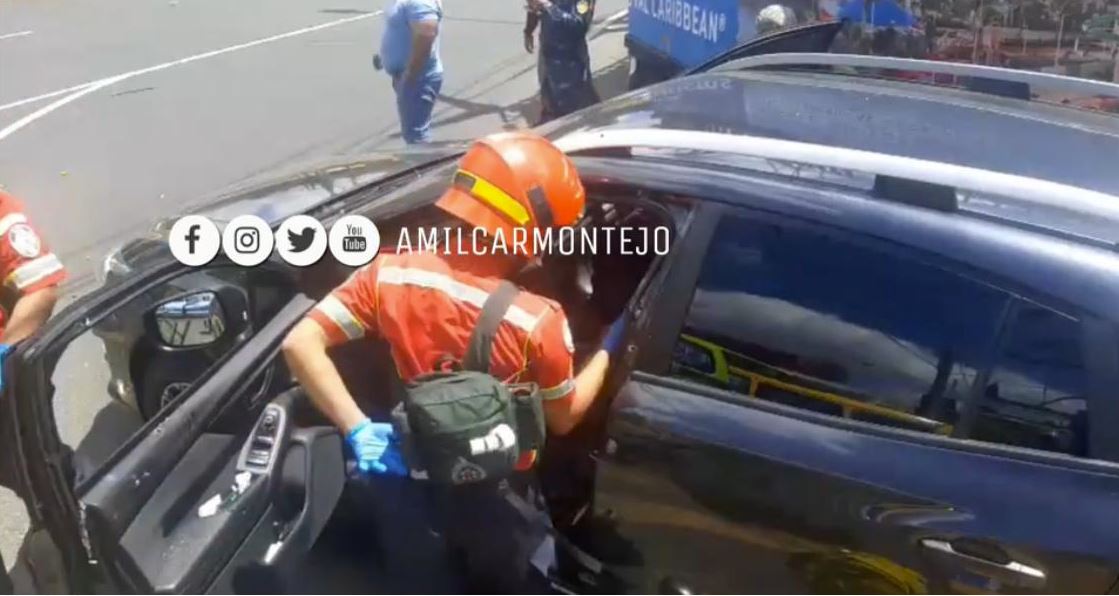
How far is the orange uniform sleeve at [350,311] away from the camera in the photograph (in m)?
2.30

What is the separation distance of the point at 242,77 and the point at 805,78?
350 inches

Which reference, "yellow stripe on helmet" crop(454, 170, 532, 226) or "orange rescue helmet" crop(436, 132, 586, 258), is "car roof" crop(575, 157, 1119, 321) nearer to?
"orange rescue helmet" crop(436, 132, 586, 258)

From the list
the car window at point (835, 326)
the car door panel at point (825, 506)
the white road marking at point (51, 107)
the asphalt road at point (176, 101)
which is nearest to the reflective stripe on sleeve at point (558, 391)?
the car door panel at point (825, 506)

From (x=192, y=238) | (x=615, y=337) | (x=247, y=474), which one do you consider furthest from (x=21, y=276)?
(x=615, y=337)

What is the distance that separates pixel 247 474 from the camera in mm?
2199

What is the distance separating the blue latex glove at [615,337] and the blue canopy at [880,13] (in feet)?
12.7

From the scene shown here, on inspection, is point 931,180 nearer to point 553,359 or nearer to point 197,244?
point 553,359

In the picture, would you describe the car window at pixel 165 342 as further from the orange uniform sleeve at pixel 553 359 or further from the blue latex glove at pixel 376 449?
the orange uniform sleeve at pixel 553 359

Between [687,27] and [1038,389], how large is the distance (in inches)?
237

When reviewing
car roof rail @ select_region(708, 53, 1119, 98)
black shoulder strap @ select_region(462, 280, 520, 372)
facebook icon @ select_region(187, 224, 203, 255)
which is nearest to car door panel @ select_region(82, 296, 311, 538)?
facebook icon @ select_region(187, 224, 203, 255)

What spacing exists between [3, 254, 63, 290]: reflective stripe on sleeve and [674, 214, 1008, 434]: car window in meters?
1.88

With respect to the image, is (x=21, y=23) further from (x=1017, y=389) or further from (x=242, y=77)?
(x=1017, y=389)

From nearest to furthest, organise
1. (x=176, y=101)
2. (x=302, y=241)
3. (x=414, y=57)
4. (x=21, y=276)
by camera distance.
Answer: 1. (x=302, y=241)
2. (x=21, y=276)
3. (x=414, y=57)
4. (x=176, y=101)

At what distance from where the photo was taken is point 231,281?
9.37ft
